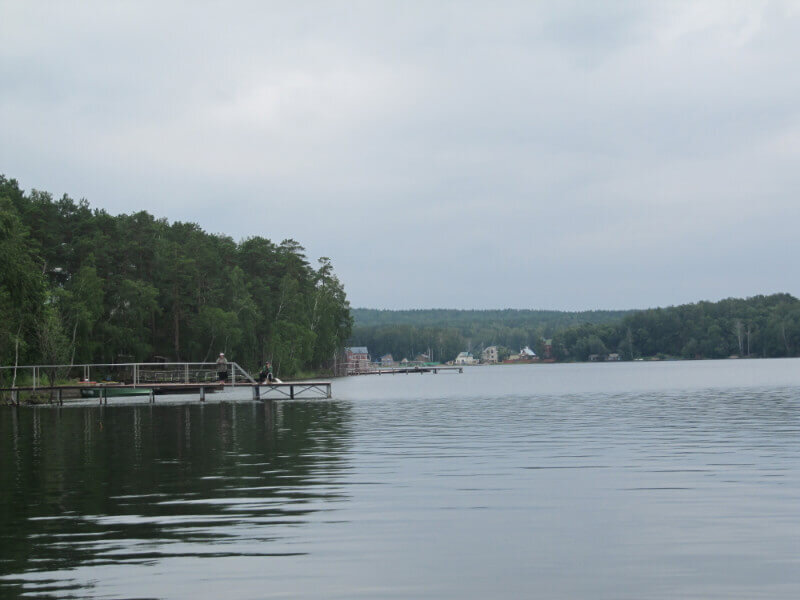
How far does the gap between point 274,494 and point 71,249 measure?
67.6m

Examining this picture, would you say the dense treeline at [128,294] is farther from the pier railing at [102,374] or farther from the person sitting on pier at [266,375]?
the person sitting on pier at [266,375]

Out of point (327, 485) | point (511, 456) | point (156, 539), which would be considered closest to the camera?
point (156, 539)

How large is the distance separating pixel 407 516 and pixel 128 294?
2674 inches

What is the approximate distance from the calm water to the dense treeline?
110ft

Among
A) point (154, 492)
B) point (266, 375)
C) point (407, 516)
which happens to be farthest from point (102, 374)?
point (407, 516)

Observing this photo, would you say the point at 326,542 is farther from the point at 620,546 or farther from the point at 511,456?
the point at 511,456

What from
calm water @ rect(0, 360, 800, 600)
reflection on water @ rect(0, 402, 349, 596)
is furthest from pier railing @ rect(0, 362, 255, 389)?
calm water @ rect(0, 360, 800, 600)

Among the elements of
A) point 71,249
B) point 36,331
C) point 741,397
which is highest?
point 71,249

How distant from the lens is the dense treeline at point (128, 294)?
57750 millimetres

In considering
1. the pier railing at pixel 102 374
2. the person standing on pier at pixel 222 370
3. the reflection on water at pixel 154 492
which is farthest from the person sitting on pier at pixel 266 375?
the reflection on water at pixel 154 492

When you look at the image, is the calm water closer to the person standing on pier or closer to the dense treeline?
the person standing on pier

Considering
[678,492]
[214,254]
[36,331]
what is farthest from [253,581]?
[214,254]

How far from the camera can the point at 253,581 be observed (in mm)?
→ 9102

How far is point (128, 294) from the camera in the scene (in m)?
76.4
